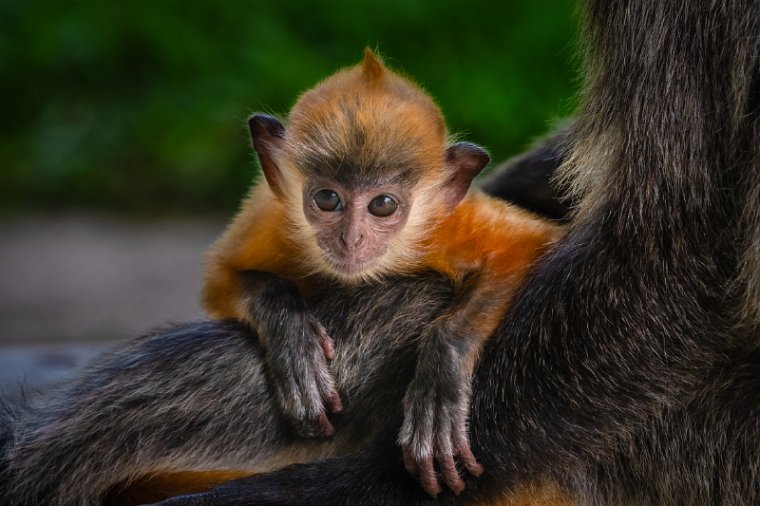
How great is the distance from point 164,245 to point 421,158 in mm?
5438

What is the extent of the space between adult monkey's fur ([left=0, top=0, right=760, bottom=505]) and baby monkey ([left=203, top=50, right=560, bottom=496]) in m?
0.10

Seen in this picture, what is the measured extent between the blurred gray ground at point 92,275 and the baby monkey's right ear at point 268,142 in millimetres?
3476

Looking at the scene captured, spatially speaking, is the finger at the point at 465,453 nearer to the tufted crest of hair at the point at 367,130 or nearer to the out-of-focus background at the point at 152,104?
the tufted crest of hair at the point at 367,130

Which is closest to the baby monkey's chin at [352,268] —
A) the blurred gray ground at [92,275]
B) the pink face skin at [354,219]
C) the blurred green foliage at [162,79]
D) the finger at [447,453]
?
the pink face skin at [354,219]

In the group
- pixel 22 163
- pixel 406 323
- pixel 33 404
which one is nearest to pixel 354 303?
pixel 406 323

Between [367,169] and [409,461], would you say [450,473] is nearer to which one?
[409,461]

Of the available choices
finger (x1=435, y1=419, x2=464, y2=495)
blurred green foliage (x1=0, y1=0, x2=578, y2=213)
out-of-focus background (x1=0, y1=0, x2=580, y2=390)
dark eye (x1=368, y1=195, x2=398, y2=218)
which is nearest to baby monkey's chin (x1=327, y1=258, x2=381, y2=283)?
dark eye (x1=368, y1=195, x2=398, y2=218)

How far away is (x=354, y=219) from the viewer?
286 centimetres

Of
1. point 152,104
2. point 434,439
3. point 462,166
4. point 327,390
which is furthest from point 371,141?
point 152,104

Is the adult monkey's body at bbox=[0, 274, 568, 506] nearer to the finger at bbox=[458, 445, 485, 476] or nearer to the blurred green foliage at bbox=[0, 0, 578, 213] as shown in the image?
the finger at bbox=[458, 445, 485, 476]

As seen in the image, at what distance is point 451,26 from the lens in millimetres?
7805

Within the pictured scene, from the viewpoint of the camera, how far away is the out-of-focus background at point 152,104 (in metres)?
7.41

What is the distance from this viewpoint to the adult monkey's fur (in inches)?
101

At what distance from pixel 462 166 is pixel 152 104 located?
596 cm
